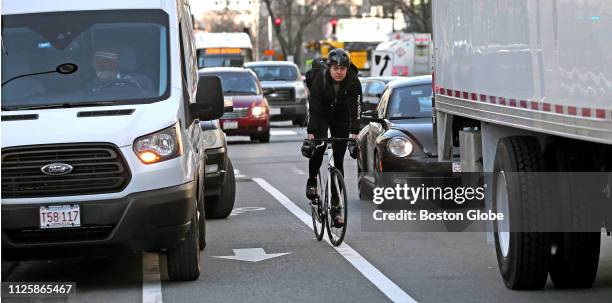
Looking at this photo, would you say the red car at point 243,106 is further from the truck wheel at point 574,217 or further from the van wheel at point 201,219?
the truck wheel at point 574,217

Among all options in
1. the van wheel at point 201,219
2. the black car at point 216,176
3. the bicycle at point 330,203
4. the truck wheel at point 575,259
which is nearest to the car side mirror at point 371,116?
the black car at point 216,176

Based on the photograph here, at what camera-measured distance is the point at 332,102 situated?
12.2 metres

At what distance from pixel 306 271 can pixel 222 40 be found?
139ft

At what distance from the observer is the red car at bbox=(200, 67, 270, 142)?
29453 millimetres

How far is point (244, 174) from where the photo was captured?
21.2m

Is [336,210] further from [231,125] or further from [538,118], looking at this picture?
[231,125]

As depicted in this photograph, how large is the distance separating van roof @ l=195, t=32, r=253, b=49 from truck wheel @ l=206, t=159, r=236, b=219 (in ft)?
119

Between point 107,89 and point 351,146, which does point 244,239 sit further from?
point 107,89

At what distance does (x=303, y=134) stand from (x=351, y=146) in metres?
21.5

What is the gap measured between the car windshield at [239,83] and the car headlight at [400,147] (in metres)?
15.5

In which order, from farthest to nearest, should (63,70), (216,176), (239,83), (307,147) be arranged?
(239,83)
(216,176)
(307,147)
(63,70)

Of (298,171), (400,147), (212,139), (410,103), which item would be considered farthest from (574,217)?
(298,171)

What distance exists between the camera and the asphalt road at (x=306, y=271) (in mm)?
9266

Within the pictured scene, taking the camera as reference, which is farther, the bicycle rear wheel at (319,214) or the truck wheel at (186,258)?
the bicycle rear wheel at (319,214)
